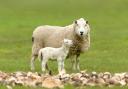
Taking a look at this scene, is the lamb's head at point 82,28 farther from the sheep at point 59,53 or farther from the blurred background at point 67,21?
the blurred background at point 67,21

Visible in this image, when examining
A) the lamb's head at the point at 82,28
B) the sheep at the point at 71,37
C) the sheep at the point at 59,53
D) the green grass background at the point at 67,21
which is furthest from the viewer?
the green grass background at the point at 67,21

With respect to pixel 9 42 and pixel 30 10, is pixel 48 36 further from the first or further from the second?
pixel 30 10

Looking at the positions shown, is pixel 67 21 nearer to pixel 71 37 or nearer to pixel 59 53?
pixel 71 37

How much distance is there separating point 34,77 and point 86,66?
26.9 ft

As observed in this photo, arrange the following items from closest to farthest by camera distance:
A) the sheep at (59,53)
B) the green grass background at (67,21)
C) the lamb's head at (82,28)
→ the sheep at (59,53), the lamb's head at (82,28), the green grass background at (67,21)

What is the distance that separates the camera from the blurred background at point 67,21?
33.2 meters

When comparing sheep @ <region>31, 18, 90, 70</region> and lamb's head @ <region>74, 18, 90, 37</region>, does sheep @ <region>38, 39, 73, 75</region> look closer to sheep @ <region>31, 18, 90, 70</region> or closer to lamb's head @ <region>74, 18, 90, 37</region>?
lamb's head @ <region>74, 18, 90, 37</region>

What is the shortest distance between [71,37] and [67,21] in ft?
Answer: 121

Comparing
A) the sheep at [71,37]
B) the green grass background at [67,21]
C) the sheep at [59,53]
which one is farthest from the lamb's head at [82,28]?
the green grass background at [67,21]

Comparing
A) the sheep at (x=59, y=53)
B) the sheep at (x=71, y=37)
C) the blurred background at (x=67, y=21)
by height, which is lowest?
the sheep at (x=59, y=53)

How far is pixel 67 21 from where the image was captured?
190ft

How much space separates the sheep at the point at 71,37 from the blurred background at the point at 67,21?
338cm

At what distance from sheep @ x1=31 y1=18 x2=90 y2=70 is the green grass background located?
3.38 metres

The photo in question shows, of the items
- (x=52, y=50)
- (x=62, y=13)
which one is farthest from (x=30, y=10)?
(x=52, y=50)
